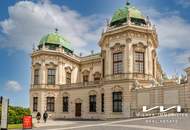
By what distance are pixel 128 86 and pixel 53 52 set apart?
18707 mm

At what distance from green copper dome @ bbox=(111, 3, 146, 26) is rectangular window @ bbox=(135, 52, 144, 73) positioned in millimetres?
4596

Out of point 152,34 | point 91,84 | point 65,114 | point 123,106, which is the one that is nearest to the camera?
point 123,106

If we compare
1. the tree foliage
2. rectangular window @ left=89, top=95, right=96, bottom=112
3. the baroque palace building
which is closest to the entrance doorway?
the baroque palace building

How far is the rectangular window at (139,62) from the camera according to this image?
40.5 metres

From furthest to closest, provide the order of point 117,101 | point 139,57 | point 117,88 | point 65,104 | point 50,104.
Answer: point 50,104
point 65,104
point 139,57
point 117,101
point 117,88

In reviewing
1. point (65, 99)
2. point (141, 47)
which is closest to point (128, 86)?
point (141, 47)

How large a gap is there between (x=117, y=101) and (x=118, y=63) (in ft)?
16.6

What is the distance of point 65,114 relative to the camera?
169 feet

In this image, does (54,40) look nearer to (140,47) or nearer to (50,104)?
(50,104)

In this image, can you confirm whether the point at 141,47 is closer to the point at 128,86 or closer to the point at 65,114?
the point at 128,86

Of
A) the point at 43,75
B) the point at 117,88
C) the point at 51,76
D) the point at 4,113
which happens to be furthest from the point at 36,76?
the point at 4,113

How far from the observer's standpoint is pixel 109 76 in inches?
1646

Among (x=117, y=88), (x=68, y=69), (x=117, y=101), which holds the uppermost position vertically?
(x=68, y=69)

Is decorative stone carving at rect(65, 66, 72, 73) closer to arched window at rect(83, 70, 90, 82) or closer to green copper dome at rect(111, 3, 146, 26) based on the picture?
arched window at rect(83, 70, 90, 82)
